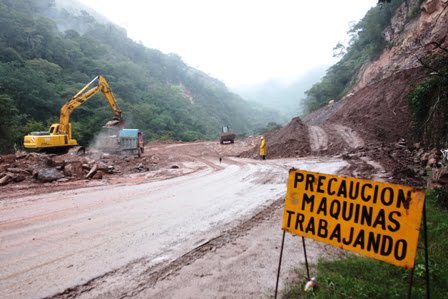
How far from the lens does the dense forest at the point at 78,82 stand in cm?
3900

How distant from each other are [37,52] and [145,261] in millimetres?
61521

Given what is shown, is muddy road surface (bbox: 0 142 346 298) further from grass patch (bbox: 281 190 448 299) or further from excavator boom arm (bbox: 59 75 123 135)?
excavator boom arm (bbox: 59 75 123 135)

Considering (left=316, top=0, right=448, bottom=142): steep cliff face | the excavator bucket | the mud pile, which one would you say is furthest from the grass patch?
the excavator bucket

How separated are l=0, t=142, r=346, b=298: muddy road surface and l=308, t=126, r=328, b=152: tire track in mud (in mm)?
13369

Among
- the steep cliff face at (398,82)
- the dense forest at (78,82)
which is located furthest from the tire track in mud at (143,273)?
the dense forest at (78,82)

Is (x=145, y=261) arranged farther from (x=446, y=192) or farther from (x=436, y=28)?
(x=436, y=28)

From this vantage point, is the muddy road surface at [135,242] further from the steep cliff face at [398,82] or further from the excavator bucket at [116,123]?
the steep cliff face at [398,82]

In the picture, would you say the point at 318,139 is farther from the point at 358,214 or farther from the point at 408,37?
the point at 358,214

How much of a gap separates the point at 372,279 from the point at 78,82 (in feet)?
194

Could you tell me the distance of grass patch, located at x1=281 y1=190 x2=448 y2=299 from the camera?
11.5ft

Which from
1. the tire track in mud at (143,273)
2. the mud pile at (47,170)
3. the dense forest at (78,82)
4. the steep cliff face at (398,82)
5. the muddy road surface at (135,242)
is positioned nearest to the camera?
the tire track in mud at (143,273)

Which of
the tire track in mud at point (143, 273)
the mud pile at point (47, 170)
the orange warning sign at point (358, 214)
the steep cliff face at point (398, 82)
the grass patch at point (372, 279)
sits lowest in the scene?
the mud pile at point (47, 170)

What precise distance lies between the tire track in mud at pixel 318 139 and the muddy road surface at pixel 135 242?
43.9 feet

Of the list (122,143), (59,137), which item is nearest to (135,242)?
(59,137)
